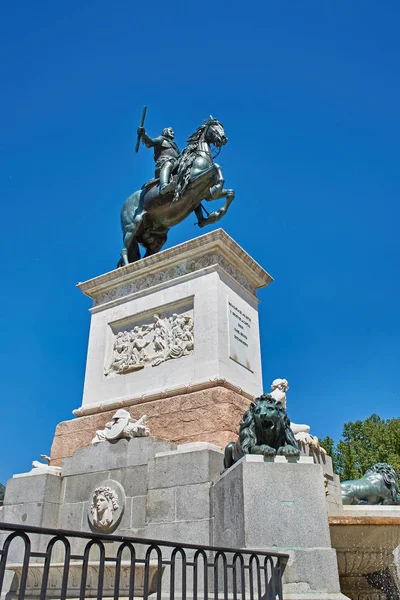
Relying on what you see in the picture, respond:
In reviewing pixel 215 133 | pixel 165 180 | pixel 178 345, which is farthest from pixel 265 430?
pixel 215 133

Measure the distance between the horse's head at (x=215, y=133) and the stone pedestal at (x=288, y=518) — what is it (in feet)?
26.5

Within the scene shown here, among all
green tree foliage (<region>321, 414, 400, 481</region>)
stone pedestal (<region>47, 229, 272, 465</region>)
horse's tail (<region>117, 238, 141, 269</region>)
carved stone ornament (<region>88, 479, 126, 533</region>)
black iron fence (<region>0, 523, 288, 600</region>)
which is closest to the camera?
black iron fence (<region>0, 523, 288, 600</region>)

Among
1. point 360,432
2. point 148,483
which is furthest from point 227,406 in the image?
point 360,432

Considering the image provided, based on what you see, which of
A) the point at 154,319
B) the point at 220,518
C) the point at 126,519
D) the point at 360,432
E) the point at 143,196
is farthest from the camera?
the point at 360,432

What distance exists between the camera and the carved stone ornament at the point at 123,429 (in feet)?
26.6

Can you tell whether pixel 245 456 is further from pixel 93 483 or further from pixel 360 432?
pixel 360 432

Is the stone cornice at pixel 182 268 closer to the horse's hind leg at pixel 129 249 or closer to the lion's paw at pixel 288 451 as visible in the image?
the horse's hind leg at pixel 129 249

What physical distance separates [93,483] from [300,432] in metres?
3.32

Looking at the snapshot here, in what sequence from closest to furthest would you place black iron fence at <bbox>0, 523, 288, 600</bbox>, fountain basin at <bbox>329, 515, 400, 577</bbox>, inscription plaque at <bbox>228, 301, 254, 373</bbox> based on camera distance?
1. black iron fence at <bbox>0, 523, 288, 600</bbox>
2. fountain basin at <bbox>329, 515, 400, 577</bbox>
3. inscription plaque at <bbox>228, 301, 254, 373</bbox>

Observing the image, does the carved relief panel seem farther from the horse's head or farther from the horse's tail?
the horse's head

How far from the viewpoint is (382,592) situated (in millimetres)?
6918

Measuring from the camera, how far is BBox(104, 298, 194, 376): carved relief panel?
973 centimetres

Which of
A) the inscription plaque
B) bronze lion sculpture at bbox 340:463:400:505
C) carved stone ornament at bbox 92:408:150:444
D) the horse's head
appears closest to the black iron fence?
carved stone ornament at bbox 92:408:150:444

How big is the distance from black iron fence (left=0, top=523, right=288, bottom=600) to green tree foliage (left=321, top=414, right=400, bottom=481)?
27.0 metres
